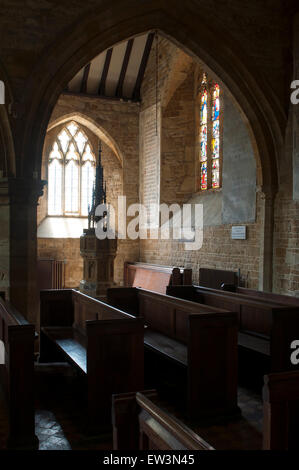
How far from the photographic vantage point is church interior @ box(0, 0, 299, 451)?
3615mm

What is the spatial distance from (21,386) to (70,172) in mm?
11580

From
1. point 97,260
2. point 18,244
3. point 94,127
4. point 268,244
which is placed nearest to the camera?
point 18,244

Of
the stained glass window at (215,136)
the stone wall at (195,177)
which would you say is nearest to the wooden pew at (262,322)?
the stone wall at (195,177)

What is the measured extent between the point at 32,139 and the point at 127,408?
19.6 ft

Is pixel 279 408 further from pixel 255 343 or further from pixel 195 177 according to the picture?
pixel 195 177

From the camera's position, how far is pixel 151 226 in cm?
1301

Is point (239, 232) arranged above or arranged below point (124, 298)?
above

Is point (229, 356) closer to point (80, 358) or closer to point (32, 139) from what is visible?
point (80, 358)

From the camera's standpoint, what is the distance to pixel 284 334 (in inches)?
168

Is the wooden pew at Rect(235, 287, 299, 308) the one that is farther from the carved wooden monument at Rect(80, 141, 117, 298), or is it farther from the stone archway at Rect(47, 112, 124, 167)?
the stone archway at Rect(47, 112, 124, 167)

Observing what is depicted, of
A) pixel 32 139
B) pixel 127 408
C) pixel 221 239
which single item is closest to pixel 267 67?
pixel 221 239

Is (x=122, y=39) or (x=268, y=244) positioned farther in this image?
(x=268, y=244)

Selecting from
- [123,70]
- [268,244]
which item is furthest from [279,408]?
[123,70]

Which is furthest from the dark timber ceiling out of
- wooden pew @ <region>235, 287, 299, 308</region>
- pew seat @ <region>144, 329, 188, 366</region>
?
pew seat @ <region>144, 329, 188, 366</region>
